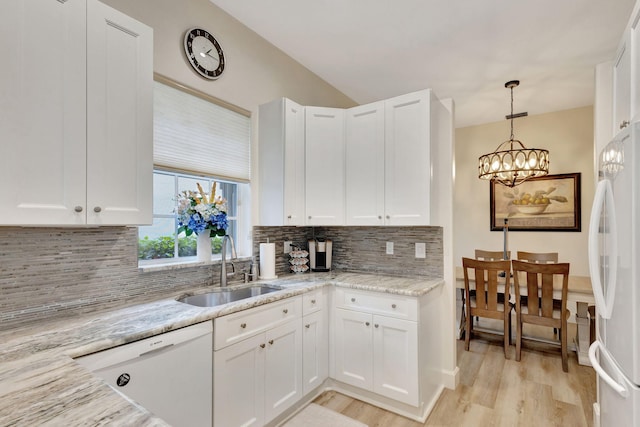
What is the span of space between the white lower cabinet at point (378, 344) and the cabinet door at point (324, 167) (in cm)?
71

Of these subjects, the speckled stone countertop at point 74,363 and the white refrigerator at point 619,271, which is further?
the white refrigerator at point 619,271

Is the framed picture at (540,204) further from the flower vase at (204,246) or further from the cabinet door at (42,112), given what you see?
the cabinet door at (42,112)

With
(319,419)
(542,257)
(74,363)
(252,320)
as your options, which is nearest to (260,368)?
(252,320)

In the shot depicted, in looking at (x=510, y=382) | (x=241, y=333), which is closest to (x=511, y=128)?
(x=510, y=382)

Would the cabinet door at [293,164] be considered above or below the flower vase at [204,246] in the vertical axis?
above

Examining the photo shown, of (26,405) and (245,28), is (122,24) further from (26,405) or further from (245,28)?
(26,405)

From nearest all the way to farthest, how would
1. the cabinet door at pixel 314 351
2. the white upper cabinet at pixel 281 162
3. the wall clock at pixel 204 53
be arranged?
the wall clock at pixel 204 53 < the cabinet door at pixel 314 351 < the white upper cabinet at pixel 281 162

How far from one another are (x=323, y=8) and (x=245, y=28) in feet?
2.26

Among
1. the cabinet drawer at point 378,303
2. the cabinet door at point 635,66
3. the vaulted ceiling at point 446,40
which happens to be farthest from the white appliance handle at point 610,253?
the vaulted ceiling at point 446,40

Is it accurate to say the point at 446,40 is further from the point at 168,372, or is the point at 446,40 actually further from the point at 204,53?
the point at 168,372

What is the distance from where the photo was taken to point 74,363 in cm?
108

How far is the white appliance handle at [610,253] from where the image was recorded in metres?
1.30

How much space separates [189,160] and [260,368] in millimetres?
1477

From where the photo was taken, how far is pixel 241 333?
1.84 m
